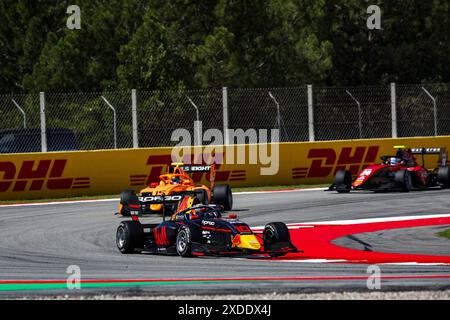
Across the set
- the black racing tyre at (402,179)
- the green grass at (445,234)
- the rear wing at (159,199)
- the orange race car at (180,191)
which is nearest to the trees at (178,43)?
the black racing tyre at (402,179)

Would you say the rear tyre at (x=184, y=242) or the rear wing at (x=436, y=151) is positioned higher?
the rear wing at (x=436, y=151)

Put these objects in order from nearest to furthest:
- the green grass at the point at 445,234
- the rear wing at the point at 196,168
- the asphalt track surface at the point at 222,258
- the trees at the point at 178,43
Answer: the asphalt track surface at the point at 222,258 → the green grass at the point at 445,234 → the rear wing at the point at 196,168 → the trees at the point at 178,43

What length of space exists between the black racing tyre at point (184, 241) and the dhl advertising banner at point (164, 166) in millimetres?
11799

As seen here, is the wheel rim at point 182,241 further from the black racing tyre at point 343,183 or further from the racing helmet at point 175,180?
the black racing tyre at point 343,183

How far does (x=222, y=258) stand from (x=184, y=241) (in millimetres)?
627

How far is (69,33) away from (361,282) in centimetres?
2415

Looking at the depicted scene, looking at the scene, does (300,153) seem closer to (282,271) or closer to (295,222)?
(295,222)

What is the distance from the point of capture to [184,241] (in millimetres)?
14898

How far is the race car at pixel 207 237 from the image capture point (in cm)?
1466

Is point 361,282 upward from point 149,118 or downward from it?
downward

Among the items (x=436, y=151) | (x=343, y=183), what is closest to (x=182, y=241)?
(x=343, y=183)
